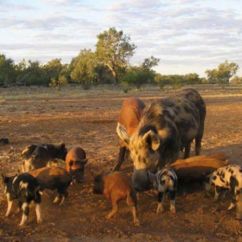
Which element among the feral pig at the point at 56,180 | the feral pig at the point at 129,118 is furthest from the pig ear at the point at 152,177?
the feral pig at the point at 129,118

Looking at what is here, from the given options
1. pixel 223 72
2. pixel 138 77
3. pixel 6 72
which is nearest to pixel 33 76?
pixel 6 72

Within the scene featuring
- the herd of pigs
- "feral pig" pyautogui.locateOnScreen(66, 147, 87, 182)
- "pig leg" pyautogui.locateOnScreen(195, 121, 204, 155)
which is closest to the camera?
the herd of pigs

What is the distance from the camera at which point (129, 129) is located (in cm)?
1089

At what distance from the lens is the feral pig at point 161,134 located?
7.82 meters

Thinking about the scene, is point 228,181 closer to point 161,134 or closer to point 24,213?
point 161,134

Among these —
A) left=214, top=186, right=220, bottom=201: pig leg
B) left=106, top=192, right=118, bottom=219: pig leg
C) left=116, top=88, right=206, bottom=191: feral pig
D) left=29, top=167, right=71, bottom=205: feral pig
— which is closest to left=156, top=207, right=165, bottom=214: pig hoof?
left=116, top=88, right=206, bottom=191: feral pig

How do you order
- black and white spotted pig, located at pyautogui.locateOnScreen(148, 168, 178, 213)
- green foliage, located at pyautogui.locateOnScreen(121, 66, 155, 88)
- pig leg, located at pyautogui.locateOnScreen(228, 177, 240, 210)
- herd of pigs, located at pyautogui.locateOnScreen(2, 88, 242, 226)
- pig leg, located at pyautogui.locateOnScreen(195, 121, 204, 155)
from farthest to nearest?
green foliage, located at pyautogui.locateOnScreen(121, 66, 155, 88) < pig leg, located at pyautogui.locateOnScreen(195, 121, 204, 155) < black and white spotted pig, located at pyautogui.locateOnScreen(148, 168, 178, 213) < pig leg, located at pyautogui.locateOnScreen(228, 177, 240, 210) < herd of pigs, located at pyautogui.locateOnScreen(2, 88, 242, 226)

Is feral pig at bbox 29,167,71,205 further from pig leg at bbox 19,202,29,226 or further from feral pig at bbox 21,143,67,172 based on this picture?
feral pig at bbox 21,143,67,172

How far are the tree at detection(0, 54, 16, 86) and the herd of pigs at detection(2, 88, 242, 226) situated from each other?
5960 centimetres

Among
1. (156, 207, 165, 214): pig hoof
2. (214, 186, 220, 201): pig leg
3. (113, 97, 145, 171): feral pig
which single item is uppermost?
(113, 97, 145, 171): feral pig

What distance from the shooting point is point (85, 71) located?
235 ft

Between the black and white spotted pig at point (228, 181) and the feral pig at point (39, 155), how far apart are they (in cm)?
307

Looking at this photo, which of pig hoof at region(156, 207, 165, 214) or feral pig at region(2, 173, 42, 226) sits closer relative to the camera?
feral pig at region(2, 173, 42, 226)

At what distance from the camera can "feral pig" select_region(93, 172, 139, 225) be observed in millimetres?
7133
